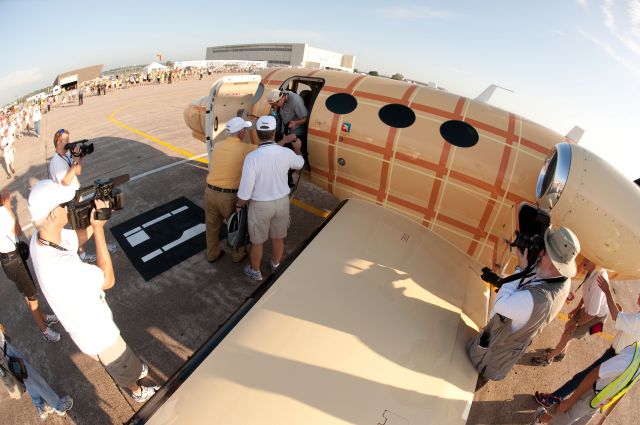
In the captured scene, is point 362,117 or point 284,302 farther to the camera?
point 362,117

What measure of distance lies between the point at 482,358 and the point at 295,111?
16.6 ft

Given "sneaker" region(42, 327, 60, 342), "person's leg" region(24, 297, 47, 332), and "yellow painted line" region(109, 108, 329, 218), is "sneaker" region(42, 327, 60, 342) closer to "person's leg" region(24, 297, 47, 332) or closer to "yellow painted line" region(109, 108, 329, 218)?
"person's leg" region(24, 297, 47, 332)

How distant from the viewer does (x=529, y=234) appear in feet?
11.9

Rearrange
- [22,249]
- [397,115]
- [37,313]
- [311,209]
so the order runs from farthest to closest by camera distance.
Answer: [311,209], [397,115], [37,313], [22,249]

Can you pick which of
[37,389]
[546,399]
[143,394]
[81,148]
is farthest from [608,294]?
[81,148]

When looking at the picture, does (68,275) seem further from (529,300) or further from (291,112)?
(291,112)

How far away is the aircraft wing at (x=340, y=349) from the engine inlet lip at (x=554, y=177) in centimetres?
155

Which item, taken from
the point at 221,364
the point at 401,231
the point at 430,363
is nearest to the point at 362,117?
the point at 401,231

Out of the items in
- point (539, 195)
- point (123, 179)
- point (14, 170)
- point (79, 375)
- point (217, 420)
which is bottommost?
point (14, 170)

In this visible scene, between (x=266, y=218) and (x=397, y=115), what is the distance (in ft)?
9.40

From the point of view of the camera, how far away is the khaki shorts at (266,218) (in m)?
4.77

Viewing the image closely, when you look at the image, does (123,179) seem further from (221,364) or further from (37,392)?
(37,392)

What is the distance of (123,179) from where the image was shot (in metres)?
3.46

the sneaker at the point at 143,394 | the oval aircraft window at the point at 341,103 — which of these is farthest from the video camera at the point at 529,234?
the sneaker at the point at 143,394
